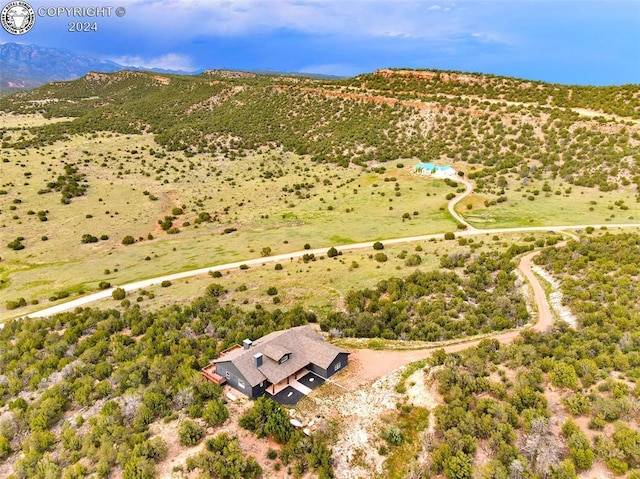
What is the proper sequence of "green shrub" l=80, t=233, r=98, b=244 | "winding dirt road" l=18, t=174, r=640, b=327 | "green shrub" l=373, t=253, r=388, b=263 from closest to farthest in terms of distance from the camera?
1. "winding dirt road" l=18, t=174, r=640, b=327
2. "green shrub" l=373, t=253, r=388, b=263
3. "green shrub" l=80, t=233, r=98, b=244

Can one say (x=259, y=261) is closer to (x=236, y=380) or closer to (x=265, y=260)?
(x=265, y=260)

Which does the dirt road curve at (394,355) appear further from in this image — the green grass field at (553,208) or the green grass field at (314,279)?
the green grass field at (553,208)

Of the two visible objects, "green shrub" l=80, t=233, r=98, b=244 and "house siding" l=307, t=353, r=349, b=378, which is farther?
"green shrub" l=80, t=233, r=98, b=244

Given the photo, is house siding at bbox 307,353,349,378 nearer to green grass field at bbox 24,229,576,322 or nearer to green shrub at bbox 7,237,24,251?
green grass field at bbox 24,229,576,322

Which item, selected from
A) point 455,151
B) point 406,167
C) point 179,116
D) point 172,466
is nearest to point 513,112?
point 455,151

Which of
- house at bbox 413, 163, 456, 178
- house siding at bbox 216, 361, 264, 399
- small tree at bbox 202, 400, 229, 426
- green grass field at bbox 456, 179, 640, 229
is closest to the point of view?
small tree at bbox 202, 400, 229, 426

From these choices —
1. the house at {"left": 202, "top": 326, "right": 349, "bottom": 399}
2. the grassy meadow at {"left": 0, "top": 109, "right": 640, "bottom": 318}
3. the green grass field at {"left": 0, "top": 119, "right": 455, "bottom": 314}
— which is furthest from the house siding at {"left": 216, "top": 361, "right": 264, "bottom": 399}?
the green grass field at {"left": 0, "top": 119, "right": 455, "bottom": 314}

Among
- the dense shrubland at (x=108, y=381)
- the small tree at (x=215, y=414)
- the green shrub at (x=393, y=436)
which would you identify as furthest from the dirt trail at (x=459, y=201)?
the small tree at (x=215, y=414)
